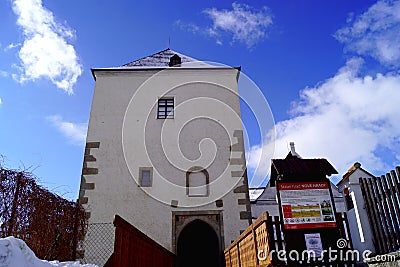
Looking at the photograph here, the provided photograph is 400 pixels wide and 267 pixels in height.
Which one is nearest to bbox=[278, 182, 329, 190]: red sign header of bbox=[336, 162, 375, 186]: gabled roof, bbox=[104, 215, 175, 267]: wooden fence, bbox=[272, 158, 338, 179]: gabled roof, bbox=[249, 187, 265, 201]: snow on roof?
bbox=[272, 158, 338, 179]: gabled roof

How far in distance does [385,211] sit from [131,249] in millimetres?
3498

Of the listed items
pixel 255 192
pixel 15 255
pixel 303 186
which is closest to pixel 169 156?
pixel 303 186

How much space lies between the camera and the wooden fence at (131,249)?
3.47 metres

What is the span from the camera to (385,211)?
178 inches

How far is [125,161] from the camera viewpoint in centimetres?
970

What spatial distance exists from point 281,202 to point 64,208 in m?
4.15

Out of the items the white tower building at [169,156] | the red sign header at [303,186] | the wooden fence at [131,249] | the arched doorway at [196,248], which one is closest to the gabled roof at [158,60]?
the white tower building at [169,156]

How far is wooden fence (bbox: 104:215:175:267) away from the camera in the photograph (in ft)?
11.4

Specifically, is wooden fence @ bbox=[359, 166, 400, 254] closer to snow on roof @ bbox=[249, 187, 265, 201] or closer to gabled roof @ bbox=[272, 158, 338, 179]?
gabled roof @ bbox=[272, 158, 338, 179]

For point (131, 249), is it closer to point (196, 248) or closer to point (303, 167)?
point (303, 167)

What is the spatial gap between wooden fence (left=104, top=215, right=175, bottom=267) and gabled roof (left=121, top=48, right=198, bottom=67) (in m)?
7.55

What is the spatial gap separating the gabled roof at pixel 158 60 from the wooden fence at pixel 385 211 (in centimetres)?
871

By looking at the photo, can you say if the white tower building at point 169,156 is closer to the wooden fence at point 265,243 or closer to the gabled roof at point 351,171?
the gabled roof at point 351,171

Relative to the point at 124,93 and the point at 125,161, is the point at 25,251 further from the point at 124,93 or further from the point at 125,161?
the point at 124,93
